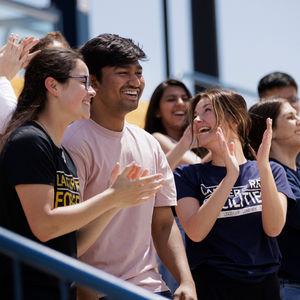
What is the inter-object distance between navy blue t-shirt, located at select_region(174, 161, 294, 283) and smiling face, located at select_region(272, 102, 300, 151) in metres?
0.51

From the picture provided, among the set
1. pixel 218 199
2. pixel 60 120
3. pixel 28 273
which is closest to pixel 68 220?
pixel 28 273

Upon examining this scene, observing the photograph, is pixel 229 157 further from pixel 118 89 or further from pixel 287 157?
pixel 287 157

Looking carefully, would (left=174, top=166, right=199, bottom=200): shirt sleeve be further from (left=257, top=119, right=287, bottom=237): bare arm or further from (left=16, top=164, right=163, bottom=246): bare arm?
(left=16, top=164, right=163, bottom=246): bare arm

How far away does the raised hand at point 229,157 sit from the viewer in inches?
93.8

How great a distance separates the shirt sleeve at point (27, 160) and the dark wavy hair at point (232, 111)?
126 cm

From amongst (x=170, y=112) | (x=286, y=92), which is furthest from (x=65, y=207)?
(x=286, y=92)

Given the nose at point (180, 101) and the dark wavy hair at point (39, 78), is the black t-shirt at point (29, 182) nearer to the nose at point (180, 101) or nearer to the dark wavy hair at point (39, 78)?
the dark wavy hair at point (39, 78)

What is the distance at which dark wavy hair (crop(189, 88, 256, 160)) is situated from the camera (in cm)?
273

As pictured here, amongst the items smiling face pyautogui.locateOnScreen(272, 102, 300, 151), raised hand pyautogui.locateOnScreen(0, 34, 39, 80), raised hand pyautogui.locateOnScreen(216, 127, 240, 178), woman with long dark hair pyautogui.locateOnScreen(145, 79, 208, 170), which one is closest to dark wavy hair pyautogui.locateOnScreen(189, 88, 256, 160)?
raised hand pyautogui.locateOnScreen(216, 127, 240, 178)

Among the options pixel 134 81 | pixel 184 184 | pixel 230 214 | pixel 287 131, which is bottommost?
pixel 230 214

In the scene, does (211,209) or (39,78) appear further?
(211,209)

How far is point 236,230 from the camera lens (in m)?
2.45

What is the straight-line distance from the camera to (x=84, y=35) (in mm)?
6570

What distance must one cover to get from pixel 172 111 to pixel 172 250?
172 centimetres
